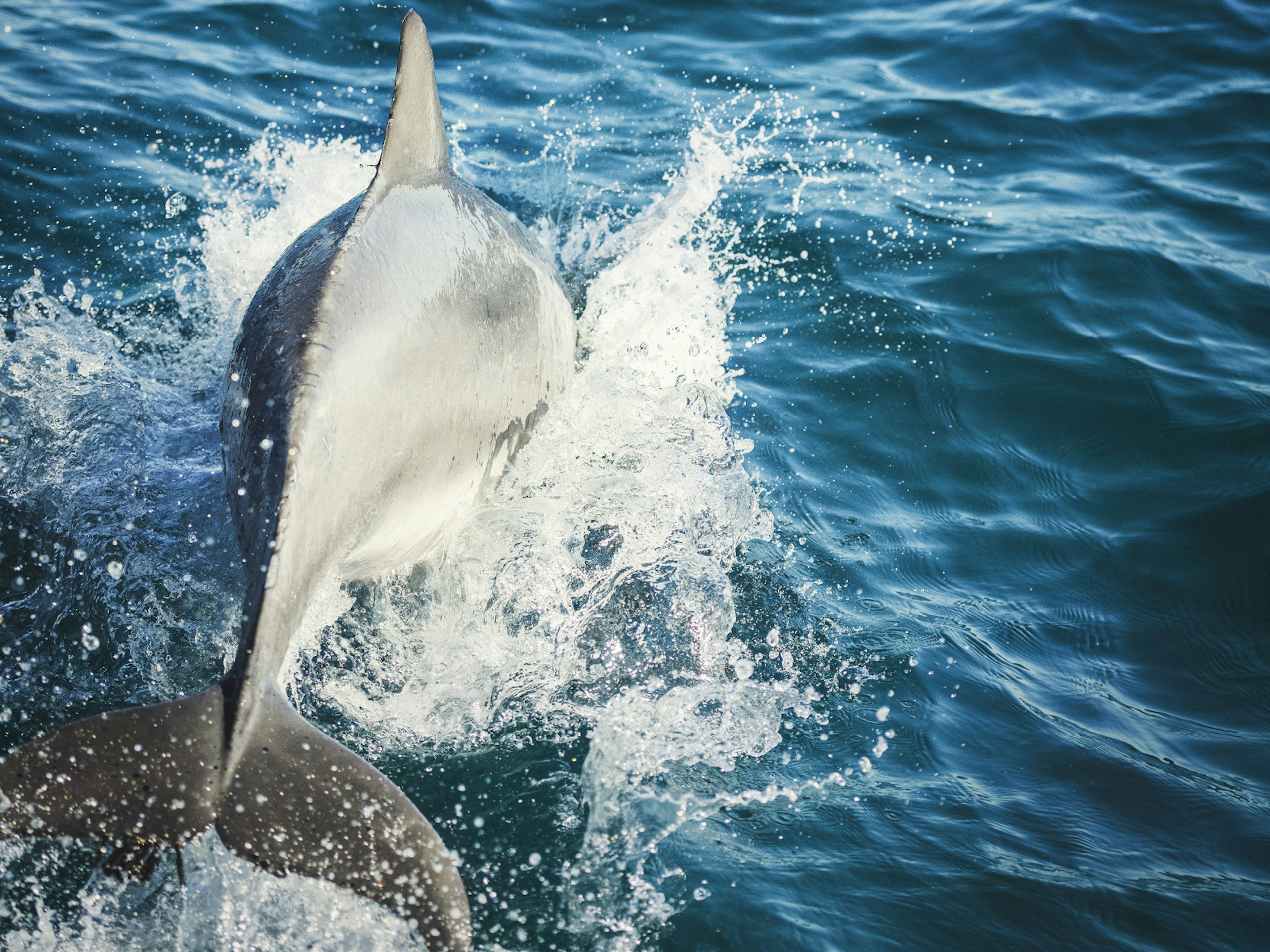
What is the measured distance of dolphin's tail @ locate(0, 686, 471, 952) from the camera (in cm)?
239

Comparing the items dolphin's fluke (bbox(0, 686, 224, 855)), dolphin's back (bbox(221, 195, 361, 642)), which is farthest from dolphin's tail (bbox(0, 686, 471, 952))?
dolphin's back (bbox(221, 195, 361, 642))

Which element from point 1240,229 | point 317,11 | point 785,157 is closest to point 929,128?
point 785,157

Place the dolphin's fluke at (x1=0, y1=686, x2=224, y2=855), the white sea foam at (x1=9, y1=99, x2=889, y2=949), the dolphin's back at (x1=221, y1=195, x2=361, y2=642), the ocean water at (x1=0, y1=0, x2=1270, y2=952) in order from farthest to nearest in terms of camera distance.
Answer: the ocean water at (x1=0, y1=0, x2=1270, y2=952)
the white sea foam at (x1=9, y1=99, x2=889, y2=949)
the dolphin's back at (x1=221, y1=195, x2=361, y2=642)
the dolphin's fluke at (x1=0, y1=686, x2=224, y2=855)

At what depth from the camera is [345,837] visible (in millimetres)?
2398

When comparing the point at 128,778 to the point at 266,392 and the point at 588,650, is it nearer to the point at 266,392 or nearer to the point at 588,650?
the point at 266,392

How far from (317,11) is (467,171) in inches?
147

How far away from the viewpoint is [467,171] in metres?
7.95

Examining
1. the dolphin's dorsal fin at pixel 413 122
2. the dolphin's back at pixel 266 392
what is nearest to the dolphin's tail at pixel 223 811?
the dolphin's back at pixel 266 392

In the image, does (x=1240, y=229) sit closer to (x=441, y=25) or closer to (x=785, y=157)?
(x=785, y=157)

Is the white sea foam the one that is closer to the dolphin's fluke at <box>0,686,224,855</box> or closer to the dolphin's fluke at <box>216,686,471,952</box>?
the dolphin's fluke at <box>216,686,471,952</box>

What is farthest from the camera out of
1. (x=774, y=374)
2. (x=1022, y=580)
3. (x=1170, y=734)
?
(x=774, y=374)

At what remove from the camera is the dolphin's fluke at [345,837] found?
2.41 metres

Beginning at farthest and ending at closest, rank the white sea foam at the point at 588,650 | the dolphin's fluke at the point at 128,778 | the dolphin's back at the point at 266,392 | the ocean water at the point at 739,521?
the ocean water at the point at 739,521
the white sea foam at the point at 588,650
the dolphin's back at the point at 266,392
the dolphin's fluke at the point at 128,778

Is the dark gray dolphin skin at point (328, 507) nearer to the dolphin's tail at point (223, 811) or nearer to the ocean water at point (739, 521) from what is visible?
the dolphin's tail at point (223, 811)
